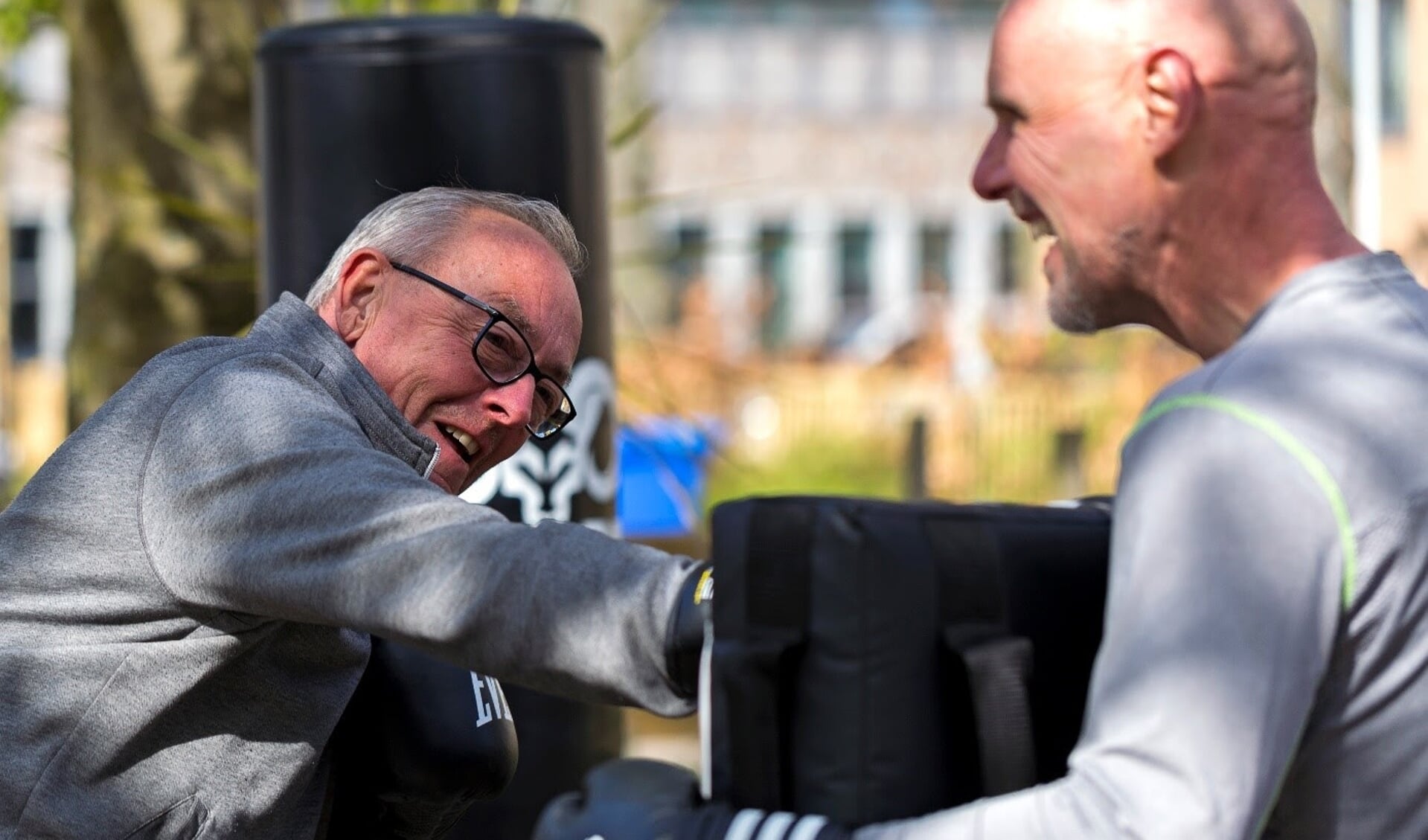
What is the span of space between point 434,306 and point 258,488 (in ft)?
1.65

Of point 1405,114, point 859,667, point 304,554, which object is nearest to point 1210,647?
point 859,667

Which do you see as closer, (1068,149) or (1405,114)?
(1068,149)

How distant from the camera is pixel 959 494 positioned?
13008mm

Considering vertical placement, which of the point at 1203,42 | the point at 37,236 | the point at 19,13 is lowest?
the point at 37,236

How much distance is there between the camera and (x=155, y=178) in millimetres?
6211

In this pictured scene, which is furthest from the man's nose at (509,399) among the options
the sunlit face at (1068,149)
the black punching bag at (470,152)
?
the black punching bag at (470,152)

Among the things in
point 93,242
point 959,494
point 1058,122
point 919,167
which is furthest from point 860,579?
point 919,167

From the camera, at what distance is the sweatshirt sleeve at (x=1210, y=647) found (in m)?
1.54

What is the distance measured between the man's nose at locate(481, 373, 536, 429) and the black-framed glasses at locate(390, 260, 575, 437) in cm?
1

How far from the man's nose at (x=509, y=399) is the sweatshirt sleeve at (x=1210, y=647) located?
103 centimetres

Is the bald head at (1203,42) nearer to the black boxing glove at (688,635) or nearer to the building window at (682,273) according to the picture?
the black boxing glove at (688,635)

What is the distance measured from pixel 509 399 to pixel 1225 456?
1.10m

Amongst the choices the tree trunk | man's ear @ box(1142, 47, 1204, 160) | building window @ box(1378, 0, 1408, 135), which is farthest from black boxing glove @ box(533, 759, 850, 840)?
→ building window @ box(1378, 0, 1408, 135)

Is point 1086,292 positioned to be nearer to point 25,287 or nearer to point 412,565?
point 412,565
